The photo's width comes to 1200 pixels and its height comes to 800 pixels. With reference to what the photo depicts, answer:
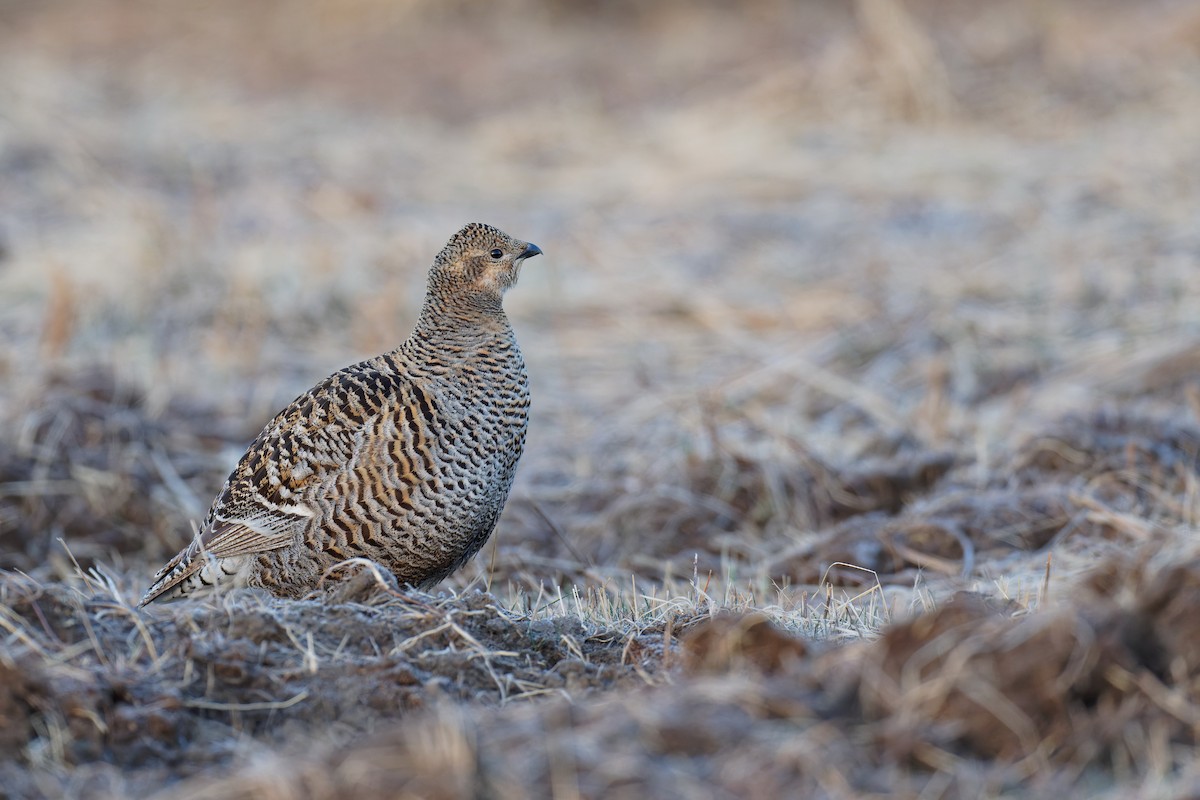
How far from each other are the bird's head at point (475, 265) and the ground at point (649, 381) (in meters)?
0.92

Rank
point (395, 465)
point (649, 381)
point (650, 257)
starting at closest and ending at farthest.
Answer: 1. point (395, 465)
2. point (649, 381)
3. point (650, 257)

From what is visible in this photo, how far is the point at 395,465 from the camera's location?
4293 mm

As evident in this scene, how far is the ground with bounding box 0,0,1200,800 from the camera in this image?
2.63 metres

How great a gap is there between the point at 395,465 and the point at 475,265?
739 millimetres

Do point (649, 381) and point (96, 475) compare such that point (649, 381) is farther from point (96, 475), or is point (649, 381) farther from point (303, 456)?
point (303, 456)

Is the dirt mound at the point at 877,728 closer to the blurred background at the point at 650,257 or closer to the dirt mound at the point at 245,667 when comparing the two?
the dirt mound at the point at 245,667

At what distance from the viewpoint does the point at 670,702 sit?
8.77 feet

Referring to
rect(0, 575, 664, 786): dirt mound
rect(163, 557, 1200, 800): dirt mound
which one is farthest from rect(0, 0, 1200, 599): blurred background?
rect(163, 557, 1200, 800): dirt mound

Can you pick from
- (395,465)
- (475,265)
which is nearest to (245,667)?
(395,465)

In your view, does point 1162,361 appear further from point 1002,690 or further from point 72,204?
point 72,204

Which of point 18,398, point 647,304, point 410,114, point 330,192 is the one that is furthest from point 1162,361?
point 410,114

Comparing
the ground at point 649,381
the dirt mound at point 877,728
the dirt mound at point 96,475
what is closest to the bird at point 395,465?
the ground at point 649,381

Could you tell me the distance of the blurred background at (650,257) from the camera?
22.2 ft

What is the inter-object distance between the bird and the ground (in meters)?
0.23
